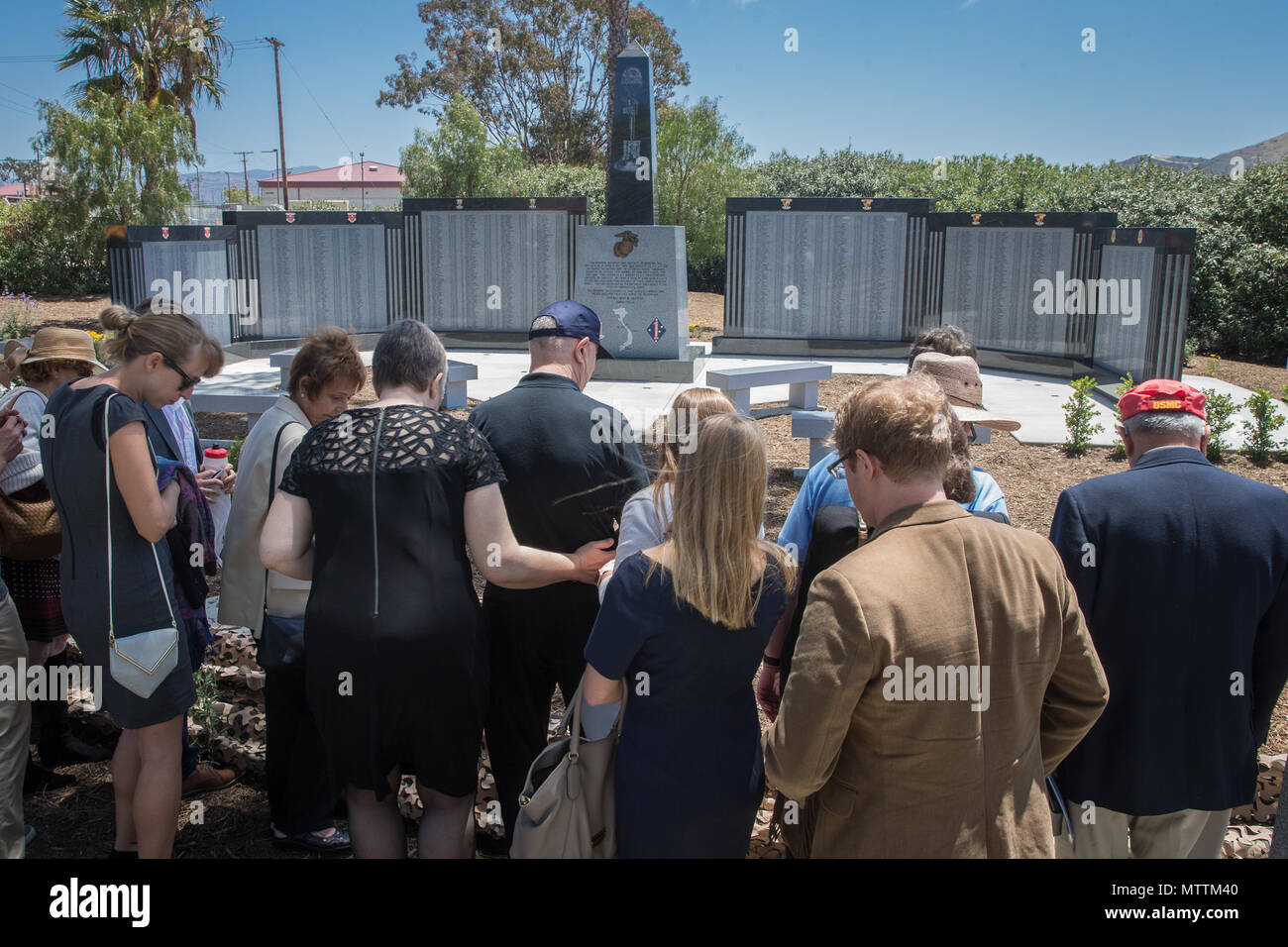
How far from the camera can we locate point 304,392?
2881 mm

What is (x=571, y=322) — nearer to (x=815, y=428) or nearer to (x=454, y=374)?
(x=815, y=428)

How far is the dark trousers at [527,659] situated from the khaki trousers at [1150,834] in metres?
1.34

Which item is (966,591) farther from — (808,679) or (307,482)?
(307,482)

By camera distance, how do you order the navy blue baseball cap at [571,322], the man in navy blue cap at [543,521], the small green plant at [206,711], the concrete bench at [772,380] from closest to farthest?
1. the man in navy blue cap at [543,521]
2. the navy blue baseball cap at [571,322]
3. the small green plant at [206,711]
4. the concrete bench at [772,380]

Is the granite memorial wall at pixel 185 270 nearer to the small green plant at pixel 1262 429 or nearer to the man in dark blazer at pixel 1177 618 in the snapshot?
the small green plant at pixel 1262 429

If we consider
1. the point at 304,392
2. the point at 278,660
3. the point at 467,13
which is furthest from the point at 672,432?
the point at 467,13

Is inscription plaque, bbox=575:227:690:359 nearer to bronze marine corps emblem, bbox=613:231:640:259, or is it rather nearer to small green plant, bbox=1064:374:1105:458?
bronze marine corps emblem, bbox=613:231:640:259

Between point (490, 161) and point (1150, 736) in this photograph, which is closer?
point (1150, 736)

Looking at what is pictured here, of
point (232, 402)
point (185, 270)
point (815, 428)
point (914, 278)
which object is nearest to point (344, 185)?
point (185, 270)

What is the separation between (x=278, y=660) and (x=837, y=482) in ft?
5.56

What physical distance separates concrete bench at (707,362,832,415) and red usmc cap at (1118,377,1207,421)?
5.86 meters

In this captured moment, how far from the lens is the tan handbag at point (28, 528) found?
10.3ft

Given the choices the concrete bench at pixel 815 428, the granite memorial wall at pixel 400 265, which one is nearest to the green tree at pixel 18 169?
the granite memorial wall at pixel 400 265
